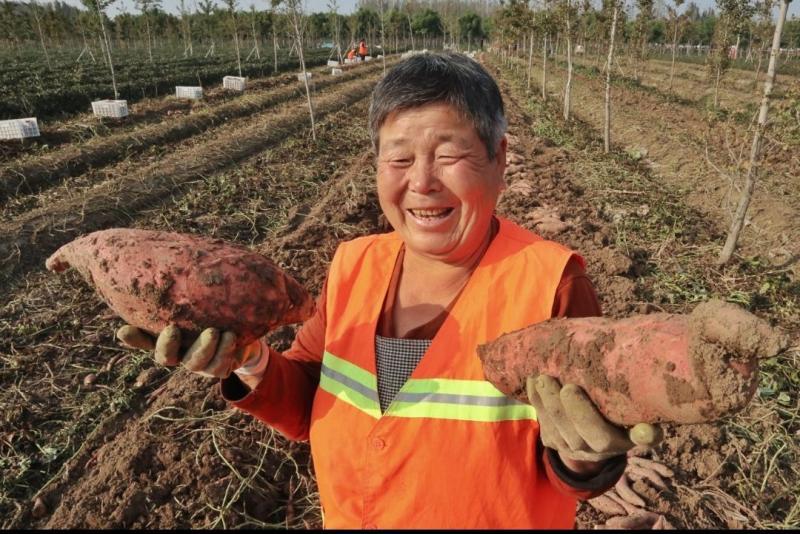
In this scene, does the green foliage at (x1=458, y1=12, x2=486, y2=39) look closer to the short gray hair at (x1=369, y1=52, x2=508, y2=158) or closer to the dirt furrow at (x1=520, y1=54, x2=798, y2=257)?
the dirt furrow at (x1=520, y1=54, x2=798, y2=257)

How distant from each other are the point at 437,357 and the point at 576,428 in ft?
1.28

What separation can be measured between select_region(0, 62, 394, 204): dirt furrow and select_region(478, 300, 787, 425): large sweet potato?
295 inches

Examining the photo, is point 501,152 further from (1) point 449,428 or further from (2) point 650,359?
(1) point 449,428

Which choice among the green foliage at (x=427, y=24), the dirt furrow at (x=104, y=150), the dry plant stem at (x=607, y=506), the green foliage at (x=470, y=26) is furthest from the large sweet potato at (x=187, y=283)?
the green foliage at (x=470, y=26)

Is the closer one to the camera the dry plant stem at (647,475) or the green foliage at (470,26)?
the dry plant stem at (647,475)

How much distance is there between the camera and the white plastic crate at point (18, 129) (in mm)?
8515

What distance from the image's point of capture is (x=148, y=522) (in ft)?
7.67

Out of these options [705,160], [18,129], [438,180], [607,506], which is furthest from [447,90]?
[18,129]

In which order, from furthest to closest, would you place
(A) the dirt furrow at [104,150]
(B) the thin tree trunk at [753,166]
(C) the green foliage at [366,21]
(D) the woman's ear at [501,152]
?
1. (C) the green foliage at [366,21]
2. (A) the dirt furrow at [104,150]
3. (B) the thin tree trunk at [753,166]
4. (D) the woman's ear at [501,152]

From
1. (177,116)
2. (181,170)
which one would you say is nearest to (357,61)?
(177,116)

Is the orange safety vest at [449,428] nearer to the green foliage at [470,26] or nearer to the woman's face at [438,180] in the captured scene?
the woman's face at [438,180]

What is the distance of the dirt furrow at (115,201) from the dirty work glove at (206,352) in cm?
428

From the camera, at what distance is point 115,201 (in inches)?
249

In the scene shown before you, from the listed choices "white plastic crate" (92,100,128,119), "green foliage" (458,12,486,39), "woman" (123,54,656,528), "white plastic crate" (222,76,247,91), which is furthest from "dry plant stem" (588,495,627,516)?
"green foliage" (458,12,486,39)
